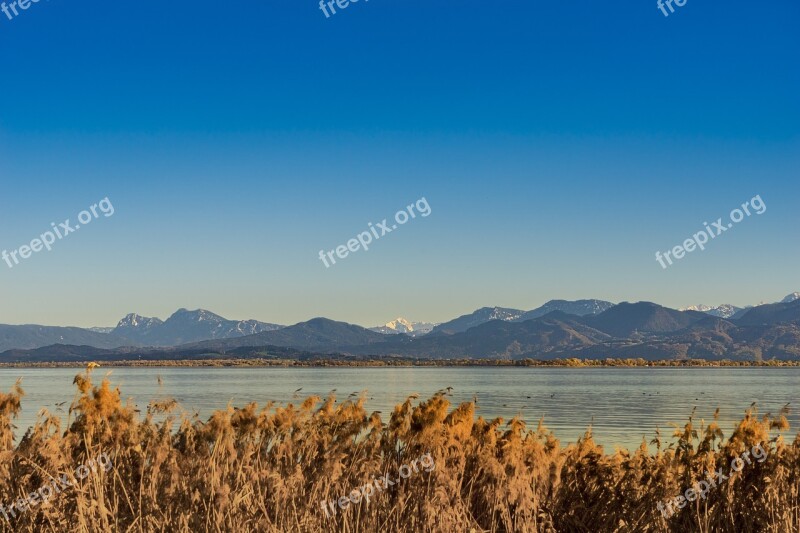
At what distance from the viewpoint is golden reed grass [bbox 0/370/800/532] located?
779cm

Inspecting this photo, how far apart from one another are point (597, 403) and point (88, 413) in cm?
5346

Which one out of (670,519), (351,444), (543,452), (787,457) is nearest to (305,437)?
(351,444)

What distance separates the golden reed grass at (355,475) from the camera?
25.6 feet

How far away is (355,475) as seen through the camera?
888 centimetres

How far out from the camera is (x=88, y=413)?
902 cm

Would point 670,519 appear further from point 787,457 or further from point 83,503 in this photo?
point 83,503
